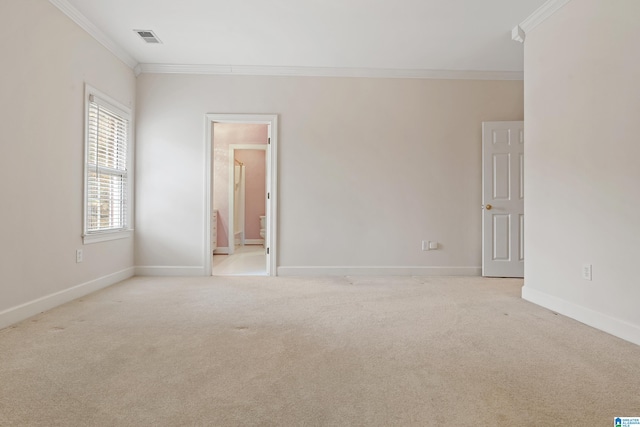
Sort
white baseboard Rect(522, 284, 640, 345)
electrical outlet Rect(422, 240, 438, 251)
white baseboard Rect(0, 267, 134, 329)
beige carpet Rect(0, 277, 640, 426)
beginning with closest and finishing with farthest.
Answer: beige carpet Rect(0, 277, 640, 426), white baseboard Rect(522, 284, 640, 345), white baseboard Rect(0, 267, 134, 329), electrical outlet Rect(422, 240, 438, 251)

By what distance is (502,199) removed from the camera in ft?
16.2

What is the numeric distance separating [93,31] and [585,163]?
476 centimetres

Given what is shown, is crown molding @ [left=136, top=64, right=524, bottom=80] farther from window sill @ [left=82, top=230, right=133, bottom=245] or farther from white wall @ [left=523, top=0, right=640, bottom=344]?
window sill @ [left=82, top=230, right=133, bottom=245]

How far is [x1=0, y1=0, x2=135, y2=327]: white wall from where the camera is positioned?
2820 mm

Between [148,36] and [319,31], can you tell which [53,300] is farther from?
[319,31]

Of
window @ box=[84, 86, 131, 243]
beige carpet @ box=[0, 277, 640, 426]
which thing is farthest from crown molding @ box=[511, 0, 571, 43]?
window @ box=[84, 86, 131, 243]

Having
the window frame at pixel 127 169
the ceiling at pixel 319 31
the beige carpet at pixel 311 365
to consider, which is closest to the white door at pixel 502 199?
the ceiling at pixel 319 31

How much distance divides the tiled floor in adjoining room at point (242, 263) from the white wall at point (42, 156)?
1739mm

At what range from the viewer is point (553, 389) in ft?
6.02

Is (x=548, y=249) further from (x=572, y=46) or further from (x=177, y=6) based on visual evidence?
(x=177, y=6)

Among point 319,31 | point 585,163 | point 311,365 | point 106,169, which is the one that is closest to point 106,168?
point 106,169

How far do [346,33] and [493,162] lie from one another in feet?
8.29

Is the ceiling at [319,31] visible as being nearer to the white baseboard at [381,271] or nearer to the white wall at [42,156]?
the white wall at [42,156]

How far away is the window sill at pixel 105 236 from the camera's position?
3.84 meters
